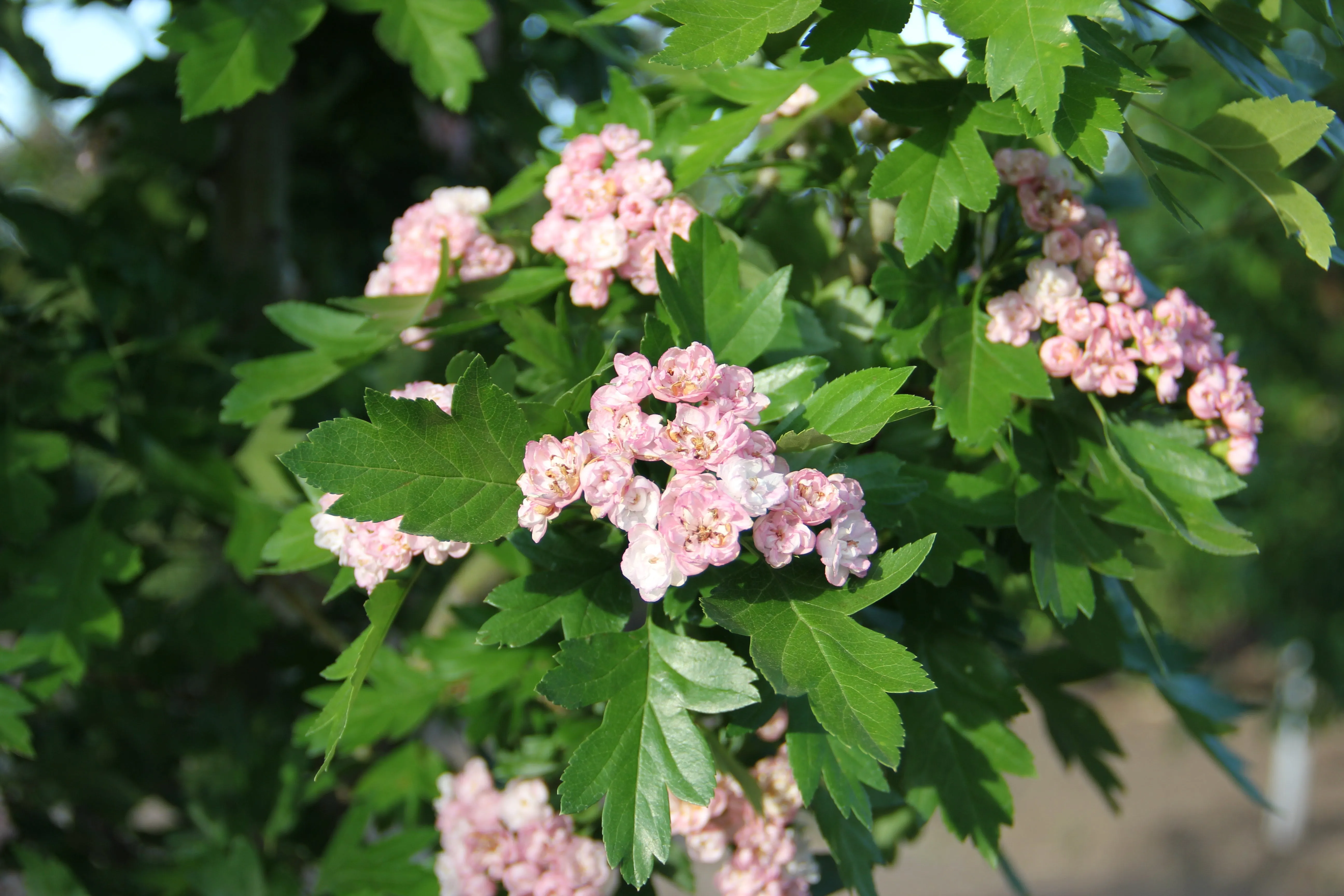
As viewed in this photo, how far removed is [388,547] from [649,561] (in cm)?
28

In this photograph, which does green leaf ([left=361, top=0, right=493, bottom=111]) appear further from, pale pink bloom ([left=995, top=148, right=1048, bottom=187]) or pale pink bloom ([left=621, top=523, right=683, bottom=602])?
pale pink bloom ([left=621, top=523, right=683, bottom=602])

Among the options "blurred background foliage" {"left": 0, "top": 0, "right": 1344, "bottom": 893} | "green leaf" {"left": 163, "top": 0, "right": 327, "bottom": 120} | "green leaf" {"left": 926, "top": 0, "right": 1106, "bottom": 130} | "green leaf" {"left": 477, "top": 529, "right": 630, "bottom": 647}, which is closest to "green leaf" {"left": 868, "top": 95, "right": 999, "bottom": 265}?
"green leaf" {"left": 926, "top": 0, "right": 1106, "bottom": 130}

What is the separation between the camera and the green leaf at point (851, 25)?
98 centimetres

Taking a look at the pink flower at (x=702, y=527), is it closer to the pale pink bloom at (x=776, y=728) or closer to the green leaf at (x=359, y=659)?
the green leaf at (x=359, y=659)

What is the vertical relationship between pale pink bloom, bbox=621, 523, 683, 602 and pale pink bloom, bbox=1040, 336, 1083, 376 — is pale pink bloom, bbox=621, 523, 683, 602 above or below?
above

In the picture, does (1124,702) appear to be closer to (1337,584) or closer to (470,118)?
(1337,584)

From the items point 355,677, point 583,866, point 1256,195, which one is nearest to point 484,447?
point 355,677

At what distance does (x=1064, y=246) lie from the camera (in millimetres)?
1116

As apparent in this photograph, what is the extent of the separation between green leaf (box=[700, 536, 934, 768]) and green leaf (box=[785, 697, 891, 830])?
178mm

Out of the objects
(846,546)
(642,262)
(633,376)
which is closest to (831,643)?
(846,546)

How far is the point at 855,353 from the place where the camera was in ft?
3.99

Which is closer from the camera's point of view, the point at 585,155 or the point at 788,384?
the point at 788,384

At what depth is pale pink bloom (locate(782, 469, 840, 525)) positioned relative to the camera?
0.85 meters

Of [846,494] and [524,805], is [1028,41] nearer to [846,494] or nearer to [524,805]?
[846,494]
